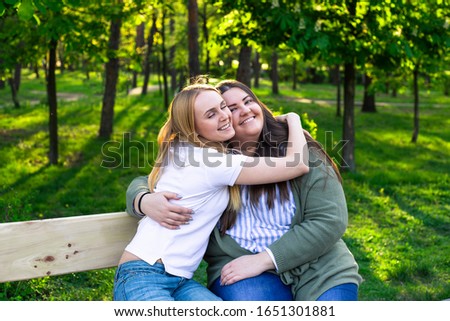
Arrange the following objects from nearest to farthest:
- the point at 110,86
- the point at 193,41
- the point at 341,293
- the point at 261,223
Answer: the point at 341,293, the point at 261,223, the point at 193,41, the point at 110,86

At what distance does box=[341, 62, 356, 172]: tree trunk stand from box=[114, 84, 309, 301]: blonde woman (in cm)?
723

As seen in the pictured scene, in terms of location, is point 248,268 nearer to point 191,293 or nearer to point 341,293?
point 191,293

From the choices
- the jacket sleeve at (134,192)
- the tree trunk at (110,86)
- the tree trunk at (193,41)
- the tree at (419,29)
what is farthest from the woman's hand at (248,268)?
the tree trunk at (110,86)

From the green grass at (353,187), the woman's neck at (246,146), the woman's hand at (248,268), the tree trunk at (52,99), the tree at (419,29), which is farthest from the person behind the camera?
the tree trunk at (52,99)

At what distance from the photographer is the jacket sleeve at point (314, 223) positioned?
2.78m

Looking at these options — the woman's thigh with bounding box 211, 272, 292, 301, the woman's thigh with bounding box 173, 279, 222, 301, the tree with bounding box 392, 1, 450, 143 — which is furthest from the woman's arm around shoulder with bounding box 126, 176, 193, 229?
the tree with bounding box 392, 1, 450, 143

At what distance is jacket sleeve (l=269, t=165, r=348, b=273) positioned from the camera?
2781 millimetres

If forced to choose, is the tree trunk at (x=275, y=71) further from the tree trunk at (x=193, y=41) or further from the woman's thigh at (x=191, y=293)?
the woman's thigh at (x=191, y=293)

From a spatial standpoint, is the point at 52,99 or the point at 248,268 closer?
the point at 248,268

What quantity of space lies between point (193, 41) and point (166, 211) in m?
9.15

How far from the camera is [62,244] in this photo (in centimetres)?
287

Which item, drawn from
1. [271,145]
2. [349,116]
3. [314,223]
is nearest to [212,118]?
[271,145]

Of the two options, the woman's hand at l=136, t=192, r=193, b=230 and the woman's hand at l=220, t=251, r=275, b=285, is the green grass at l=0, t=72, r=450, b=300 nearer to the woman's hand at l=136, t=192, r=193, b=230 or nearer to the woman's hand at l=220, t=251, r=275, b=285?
the woman's hand at l=136, t=192, r=193, b=230
